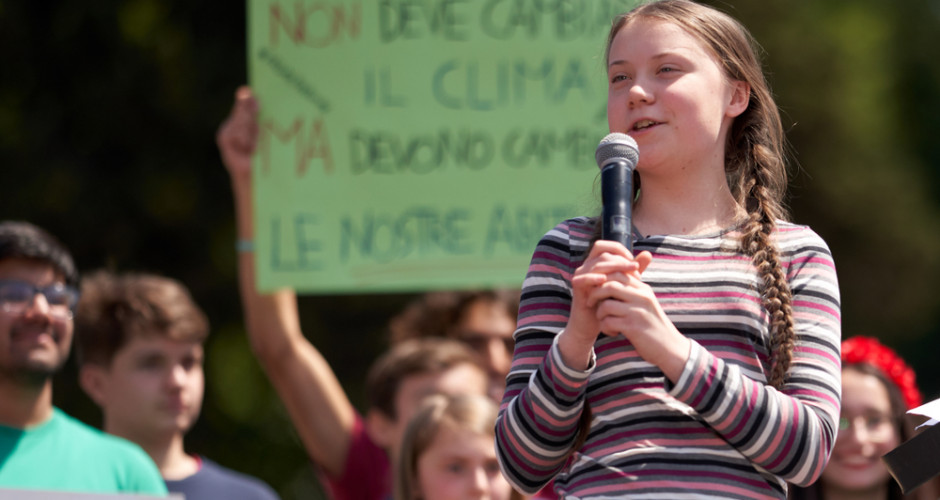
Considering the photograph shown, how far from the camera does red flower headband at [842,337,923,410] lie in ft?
12.1

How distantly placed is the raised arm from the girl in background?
252 centimetres

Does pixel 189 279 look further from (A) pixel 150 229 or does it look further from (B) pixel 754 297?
(B) pixel 754 297

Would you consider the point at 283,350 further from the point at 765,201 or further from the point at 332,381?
the point at 765,201

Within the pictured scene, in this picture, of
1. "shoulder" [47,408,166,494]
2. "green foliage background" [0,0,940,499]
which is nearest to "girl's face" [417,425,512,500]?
"shoulder" [47,408,166,494]

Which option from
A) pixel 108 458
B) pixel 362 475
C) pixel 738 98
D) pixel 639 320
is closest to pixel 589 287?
pixel 639 320

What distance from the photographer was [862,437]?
3496 mm

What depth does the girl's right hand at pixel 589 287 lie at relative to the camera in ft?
5.66

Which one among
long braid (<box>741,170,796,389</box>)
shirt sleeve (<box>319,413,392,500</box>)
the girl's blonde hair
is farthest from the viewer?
shirt sleeve (<box>319,413,392,500</box>)

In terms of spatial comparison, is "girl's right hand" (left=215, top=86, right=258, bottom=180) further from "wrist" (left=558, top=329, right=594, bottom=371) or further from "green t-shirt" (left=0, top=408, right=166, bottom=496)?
"wrist" (left=558, top=329, right=594, bottom=371)

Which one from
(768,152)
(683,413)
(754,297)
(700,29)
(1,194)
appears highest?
(700,29)

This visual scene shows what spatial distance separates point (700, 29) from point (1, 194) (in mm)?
6410

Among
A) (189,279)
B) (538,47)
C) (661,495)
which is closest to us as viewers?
(661,495)

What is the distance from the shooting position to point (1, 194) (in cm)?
757

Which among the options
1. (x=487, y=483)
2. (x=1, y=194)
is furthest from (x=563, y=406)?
(x=1, y=194)
